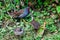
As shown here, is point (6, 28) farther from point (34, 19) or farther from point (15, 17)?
point (34, 19)

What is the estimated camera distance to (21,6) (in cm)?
499

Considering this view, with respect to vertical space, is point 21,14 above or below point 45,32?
above

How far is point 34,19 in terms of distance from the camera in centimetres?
465

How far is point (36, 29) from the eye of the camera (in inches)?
173

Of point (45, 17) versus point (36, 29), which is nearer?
point (36, 29)

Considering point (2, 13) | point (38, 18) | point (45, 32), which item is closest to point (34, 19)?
point (38, 18)

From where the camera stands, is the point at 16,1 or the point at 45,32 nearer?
the point at 45,32

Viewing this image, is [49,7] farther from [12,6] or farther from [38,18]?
[12,6]

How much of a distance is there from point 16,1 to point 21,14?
48cm

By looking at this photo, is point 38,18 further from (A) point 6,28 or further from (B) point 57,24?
(A) point 6,28

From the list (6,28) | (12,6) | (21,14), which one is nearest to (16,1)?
(12,6)

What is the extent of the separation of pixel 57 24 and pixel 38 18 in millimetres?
419

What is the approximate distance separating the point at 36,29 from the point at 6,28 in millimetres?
598

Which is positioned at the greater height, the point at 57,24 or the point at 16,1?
the point at 16,1
